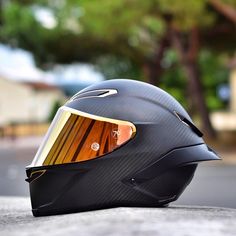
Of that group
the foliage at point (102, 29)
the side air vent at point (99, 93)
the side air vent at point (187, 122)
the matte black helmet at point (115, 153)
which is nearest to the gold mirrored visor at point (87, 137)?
the matte black helmet at point (115, 153)

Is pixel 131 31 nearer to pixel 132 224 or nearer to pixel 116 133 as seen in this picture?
pixel 116 133

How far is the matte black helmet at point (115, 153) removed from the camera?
478 centimetres

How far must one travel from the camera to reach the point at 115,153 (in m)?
4.77

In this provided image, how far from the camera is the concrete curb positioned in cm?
369

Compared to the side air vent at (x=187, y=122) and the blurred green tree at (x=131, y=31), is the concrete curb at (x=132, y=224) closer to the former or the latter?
the side air vent at (x=187, y=122)

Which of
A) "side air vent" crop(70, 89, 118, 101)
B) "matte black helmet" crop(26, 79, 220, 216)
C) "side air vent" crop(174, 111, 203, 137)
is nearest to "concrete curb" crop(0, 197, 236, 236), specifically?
"matte black helmet" crop(26, 79, 220, 216)

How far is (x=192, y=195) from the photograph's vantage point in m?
13.0

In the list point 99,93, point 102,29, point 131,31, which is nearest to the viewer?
point 99,93

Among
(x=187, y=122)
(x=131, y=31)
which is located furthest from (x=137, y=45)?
(x=187, y=122)

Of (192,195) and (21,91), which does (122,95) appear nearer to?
(192,195)

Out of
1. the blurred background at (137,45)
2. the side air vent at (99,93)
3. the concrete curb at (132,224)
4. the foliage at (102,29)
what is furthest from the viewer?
the foliage at (102,29)

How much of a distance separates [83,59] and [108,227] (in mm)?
36266

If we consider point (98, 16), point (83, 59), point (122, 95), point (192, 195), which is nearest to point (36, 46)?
point (83, 59)

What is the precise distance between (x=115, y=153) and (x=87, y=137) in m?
0.20
